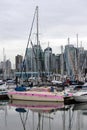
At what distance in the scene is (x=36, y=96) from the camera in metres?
51.3

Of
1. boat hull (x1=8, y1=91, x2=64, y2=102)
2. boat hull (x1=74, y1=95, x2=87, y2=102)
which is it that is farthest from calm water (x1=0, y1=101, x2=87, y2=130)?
boat hull (x1=74, y1=95, x2=87, y2=102)

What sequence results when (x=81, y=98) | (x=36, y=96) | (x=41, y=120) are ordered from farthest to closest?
(x=36, y=96), (x=81, y=98), (x=41, y=120)

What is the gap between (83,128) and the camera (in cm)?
2827

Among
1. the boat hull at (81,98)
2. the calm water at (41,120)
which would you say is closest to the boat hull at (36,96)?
the boat hull at (81,98)

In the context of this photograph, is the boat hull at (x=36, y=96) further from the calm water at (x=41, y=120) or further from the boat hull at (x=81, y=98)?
the calm water at (x=41, y=120)

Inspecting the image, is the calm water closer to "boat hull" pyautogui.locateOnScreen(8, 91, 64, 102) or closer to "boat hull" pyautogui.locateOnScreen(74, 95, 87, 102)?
"boat hull" pyautogui.locateOnScreen(8, 91, 64, 102)

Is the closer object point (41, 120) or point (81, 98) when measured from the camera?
point (41, 120)

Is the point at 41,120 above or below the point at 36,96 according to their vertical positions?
above

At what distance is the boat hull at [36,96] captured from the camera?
49794 millimetres

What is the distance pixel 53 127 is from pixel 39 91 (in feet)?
74.0

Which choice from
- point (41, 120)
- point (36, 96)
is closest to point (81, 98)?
point (36, 96)

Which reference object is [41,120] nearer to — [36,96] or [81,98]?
[81,98]

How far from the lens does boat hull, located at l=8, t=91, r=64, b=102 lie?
49.8 m

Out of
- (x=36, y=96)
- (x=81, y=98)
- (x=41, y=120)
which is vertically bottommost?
(x=81, y=98)
